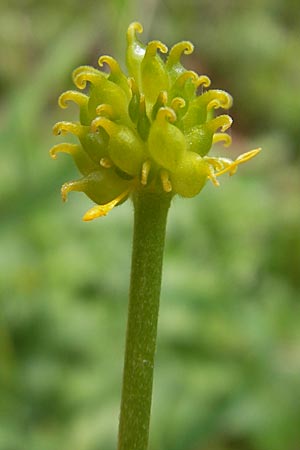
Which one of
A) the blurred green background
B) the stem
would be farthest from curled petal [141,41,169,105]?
the blurred green background

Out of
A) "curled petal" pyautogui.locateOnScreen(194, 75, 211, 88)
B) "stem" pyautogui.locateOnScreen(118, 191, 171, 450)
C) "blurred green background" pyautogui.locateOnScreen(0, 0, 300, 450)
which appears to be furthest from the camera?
"blurred green background" pyautogui.locateOnScreen(0, 0, 300, 450)

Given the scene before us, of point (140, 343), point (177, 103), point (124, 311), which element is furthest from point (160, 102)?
point (124, 311)

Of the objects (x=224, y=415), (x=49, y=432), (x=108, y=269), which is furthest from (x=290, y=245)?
(x=49, y=432)

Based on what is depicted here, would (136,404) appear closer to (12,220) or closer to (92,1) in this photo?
(12,220)

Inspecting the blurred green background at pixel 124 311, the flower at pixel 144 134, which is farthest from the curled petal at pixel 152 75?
the blurred green background at pixel 124 311

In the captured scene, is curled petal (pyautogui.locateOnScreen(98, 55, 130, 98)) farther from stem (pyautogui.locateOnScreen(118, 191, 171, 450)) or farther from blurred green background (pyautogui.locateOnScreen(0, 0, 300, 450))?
blurred green background (pyautogui.locateOnScreen(0, 0, 300, 450))

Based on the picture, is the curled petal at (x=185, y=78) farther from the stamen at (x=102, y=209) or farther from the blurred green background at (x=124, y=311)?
the blurred green background at (x=124, y=311)
